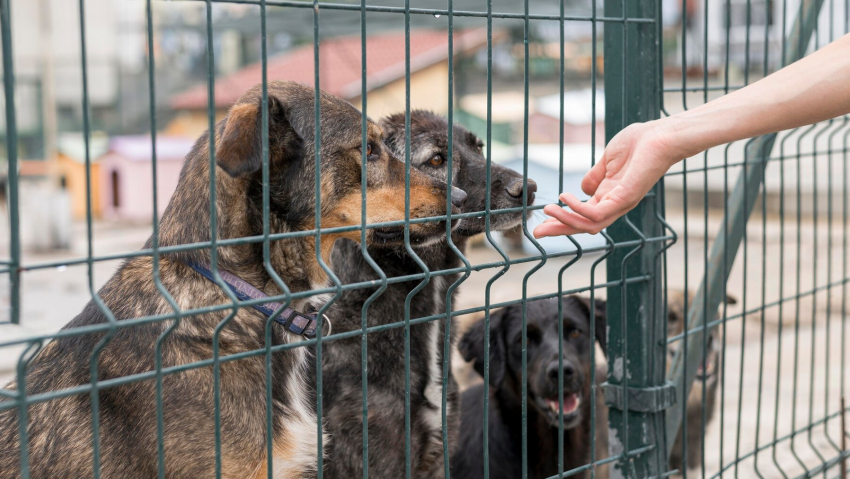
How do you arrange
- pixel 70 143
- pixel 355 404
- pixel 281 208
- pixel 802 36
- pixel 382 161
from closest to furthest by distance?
pixel 281 208
pixel 382 161
pixel 355 404
pixel 802 36
pixel 70 143

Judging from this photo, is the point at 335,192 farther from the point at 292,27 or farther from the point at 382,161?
the point at 292,27

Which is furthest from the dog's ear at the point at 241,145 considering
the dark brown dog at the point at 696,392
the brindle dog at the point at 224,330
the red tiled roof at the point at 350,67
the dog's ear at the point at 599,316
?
the red tiled roof at the point at 350,67

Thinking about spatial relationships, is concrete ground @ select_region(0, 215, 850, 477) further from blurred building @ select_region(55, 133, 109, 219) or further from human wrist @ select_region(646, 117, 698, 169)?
blurred building @ select_region(55, 133, 109, 219)

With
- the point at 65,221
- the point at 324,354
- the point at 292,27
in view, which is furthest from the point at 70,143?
the point at 324,354

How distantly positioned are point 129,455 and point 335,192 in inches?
41.6

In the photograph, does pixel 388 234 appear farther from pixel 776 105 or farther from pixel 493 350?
pixel 493 350

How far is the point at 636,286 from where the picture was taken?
3.19 m

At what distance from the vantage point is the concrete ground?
4035 mm

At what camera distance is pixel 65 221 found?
16312mm

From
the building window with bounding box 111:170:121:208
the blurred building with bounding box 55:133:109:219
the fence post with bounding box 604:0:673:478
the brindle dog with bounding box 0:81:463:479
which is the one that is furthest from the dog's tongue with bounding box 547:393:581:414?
the blurred building with bounding box 55:133:109:219

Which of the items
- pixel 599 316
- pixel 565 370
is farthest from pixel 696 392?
pixel 565 370

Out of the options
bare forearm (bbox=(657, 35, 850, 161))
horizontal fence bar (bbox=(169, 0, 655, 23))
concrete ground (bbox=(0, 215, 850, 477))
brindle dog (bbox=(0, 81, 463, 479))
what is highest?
horizontal fence bar (bbox=(169, 0, 655, 23))

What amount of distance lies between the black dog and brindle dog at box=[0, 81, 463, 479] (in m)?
1.43

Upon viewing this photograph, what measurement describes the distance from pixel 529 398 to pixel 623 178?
87.8 inches
